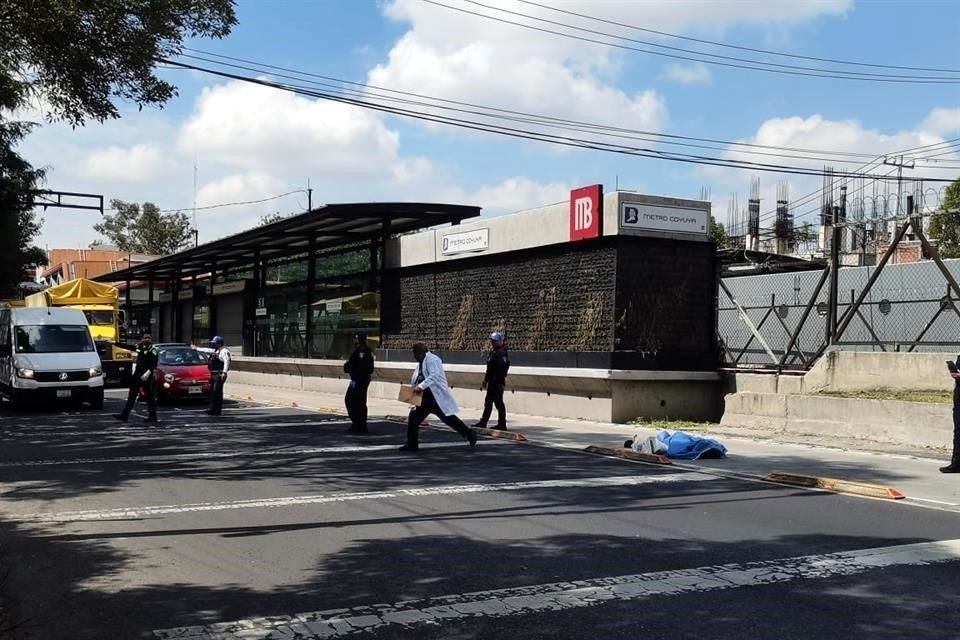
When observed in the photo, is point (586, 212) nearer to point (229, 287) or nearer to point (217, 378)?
point (217, 378)

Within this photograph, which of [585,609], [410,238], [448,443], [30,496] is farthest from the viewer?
[410,238]

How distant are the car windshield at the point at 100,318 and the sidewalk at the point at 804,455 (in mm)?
18752

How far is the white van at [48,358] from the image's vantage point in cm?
1955

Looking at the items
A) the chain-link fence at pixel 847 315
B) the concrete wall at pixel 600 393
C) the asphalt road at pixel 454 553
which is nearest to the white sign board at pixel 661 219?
the chain-link fence at pixel 847 315

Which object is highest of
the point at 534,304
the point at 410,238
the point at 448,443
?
the point at 410,238

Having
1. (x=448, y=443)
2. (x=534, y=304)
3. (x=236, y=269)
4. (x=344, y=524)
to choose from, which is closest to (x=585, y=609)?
(x=344, y=524)

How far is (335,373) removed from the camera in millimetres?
26859

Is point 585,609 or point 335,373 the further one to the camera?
point 335,373

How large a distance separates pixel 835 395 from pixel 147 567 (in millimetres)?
11765

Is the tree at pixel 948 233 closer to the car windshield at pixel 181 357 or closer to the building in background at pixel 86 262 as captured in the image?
the car windshield at pixel 181 357

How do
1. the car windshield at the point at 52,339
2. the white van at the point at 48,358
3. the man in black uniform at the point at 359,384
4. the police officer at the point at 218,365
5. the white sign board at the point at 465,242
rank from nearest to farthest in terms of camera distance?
the man in black uniform at the point at 359,384, the police officer at the point at 218,365, the white van at the point at 48,358, the car windshield at the point at 52,339, the white sign board at the point at 465,242

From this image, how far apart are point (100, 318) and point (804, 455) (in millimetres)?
26590

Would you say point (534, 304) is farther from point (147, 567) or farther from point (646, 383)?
point (147, 567)

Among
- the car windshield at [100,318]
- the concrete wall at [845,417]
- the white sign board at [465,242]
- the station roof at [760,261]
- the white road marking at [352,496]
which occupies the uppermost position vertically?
the white sign board at [465,242]
